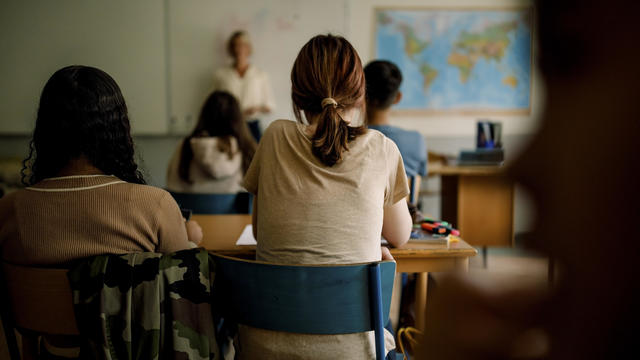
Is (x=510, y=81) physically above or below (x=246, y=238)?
above

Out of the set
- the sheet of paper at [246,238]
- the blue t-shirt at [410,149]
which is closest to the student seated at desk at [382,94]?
the blue t-shirt at [410,149]

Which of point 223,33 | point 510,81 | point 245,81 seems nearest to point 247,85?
point 245,81

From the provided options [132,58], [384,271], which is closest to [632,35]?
[384,271]

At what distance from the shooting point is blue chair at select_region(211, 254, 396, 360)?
103 centimetres

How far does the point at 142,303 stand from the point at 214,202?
1.19 metres

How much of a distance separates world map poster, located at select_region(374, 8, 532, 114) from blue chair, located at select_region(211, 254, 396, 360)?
3.81m

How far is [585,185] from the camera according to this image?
235 mm

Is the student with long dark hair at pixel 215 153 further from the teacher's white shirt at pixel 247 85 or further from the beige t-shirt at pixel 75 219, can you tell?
the teacher's white shirt at pixel 247 85

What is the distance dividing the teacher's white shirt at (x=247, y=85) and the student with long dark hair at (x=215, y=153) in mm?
1624

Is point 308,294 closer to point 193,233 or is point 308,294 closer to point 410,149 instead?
point 193,233

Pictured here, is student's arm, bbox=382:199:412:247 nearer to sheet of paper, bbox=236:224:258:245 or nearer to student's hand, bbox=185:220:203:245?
sheet of paper, bbox=236:224:258:245

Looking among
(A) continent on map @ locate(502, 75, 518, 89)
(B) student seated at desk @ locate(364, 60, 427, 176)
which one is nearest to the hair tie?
(B) student seated at desk @ locate(364, 60, 427, 176)

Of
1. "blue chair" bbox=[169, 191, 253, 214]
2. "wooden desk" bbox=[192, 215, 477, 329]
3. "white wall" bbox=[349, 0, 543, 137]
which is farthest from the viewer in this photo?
"white wall" bbox=[349, 0, 543, 137]

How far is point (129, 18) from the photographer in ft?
14.4
